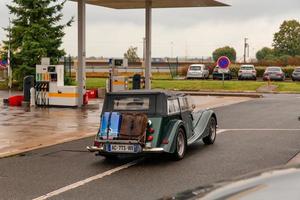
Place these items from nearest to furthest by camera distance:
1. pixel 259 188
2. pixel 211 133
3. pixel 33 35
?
pixel 259 188, pixel 211 133, pixel 33 35

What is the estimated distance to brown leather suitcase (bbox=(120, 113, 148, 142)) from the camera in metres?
9.98

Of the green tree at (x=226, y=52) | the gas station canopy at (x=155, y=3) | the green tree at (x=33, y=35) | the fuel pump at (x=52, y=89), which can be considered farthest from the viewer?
the green tree at (x=226, y=52)

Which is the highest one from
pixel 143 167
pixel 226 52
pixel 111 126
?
pixel 226 52

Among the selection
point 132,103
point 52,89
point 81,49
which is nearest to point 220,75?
point 81,49

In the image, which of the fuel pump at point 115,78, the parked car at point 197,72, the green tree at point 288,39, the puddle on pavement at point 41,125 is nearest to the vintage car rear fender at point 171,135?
the puddle on pavement at point 41,125

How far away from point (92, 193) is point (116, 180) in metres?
0.98

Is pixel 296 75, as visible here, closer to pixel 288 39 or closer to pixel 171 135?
pixel 171 135

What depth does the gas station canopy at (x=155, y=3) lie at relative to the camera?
26.8 m

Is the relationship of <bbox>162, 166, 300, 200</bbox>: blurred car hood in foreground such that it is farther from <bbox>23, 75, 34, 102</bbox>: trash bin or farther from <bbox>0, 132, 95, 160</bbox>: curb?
<bbox>23, 75, 34, 102</bbox>: trash bin

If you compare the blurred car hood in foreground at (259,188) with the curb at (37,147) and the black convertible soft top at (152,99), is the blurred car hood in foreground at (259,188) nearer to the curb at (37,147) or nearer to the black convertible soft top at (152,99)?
the black convertible soft top at (152,99)

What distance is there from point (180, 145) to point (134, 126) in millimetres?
Result: 1161

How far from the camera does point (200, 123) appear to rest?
12.2 meters

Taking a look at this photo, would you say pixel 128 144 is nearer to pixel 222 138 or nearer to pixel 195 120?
pixel 195 120

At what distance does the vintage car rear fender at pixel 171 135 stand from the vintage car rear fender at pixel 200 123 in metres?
1.09
